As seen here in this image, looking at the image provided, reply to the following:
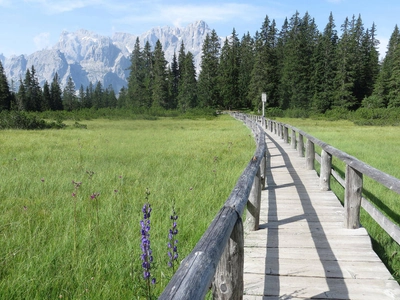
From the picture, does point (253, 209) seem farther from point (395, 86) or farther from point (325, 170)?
point (395, 86)

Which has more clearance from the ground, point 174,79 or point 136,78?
point 174,79

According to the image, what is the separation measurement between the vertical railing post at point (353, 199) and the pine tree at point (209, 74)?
196ft

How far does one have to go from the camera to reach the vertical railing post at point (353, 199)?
13.7ft

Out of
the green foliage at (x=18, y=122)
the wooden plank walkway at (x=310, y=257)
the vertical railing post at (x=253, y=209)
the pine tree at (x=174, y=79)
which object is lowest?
the wooden plank walkway at (x=310, y=257)

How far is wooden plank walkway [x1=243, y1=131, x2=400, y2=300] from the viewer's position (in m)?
2.77

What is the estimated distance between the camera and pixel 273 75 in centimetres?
6216

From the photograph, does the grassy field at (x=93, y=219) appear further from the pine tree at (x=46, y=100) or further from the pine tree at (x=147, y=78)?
the pine tree at (x=46, y=100)

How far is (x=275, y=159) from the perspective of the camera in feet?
34.3

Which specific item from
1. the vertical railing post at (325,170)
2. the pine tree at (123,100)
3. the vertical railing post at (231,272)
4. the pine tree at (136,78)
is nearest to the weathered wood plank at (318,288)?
the vertical railing post at (231,272)

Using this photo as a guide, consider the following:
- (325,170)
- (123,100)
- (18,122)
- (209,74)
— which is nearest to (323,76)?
(209,74)

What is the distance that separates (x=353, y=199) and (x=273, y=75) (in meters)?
61.0

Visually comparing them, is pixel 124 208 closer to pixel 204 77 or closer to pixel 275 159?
pixel 275 159

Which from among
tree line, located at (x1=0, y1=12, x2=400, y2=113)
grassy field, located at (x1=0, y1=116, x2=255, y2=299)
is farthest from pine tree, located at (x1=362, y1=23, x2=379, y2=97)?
grassy field, located at (x1=0, y1=116, x2=255, y2=299)

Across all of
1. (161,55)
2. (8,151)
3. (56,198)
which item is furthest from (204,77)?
(56,198)
